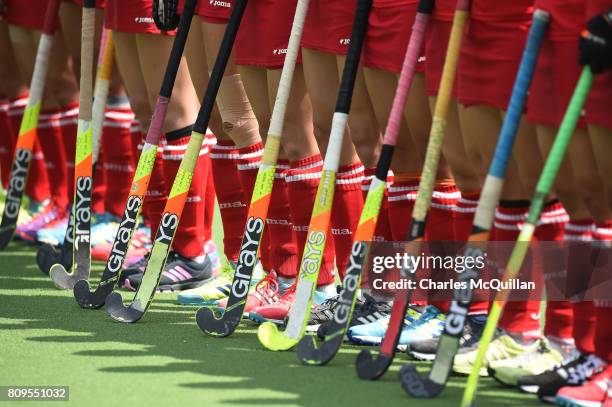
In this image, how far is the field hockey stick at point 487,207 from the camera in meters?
3.62

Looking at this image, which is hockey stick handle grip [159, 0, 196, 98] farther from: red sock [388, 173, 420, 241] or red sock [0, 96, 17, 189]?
red sock [0, 96, 17, 189]

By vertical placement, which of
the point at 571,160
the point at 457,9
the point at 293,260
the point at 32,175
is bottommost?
the point at 32,175

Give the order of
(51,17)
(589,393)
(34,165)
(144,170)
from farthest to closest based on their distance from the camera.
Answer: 1. (34,165)
2. (51,17)
3. (144,170)
4. (589,393)

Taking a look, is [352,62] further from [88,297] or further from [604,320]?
[88,297]

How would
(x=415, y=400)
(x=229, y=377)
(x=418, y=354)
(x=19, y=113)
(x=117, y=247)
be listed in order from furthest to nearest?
1. (x=19, y=113)
2. (x=117, y=247)
3. (x=418, y=354)
4. (x=229, y=377)
5. (x=415, y=400)

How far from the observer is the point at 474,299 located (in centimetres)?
429

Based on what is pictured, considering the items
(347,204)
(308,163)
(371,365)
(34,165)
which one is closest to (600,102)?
(371,365)

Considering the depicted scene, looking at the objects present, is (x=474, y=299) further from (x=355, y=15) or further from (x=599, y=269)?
(x=355, y=15)

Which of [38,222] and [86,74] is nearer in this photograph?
[86,74]

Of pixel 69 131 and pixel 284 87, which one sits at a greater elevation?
pixel 284 87

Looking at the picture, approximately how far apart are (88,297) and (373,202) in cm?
147

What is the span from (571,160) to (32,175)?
3.86 meters

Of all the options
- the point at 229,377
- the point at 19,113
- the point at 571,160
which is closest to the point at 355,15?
the point at 571,160

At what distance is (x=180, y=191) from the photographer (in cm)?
470
